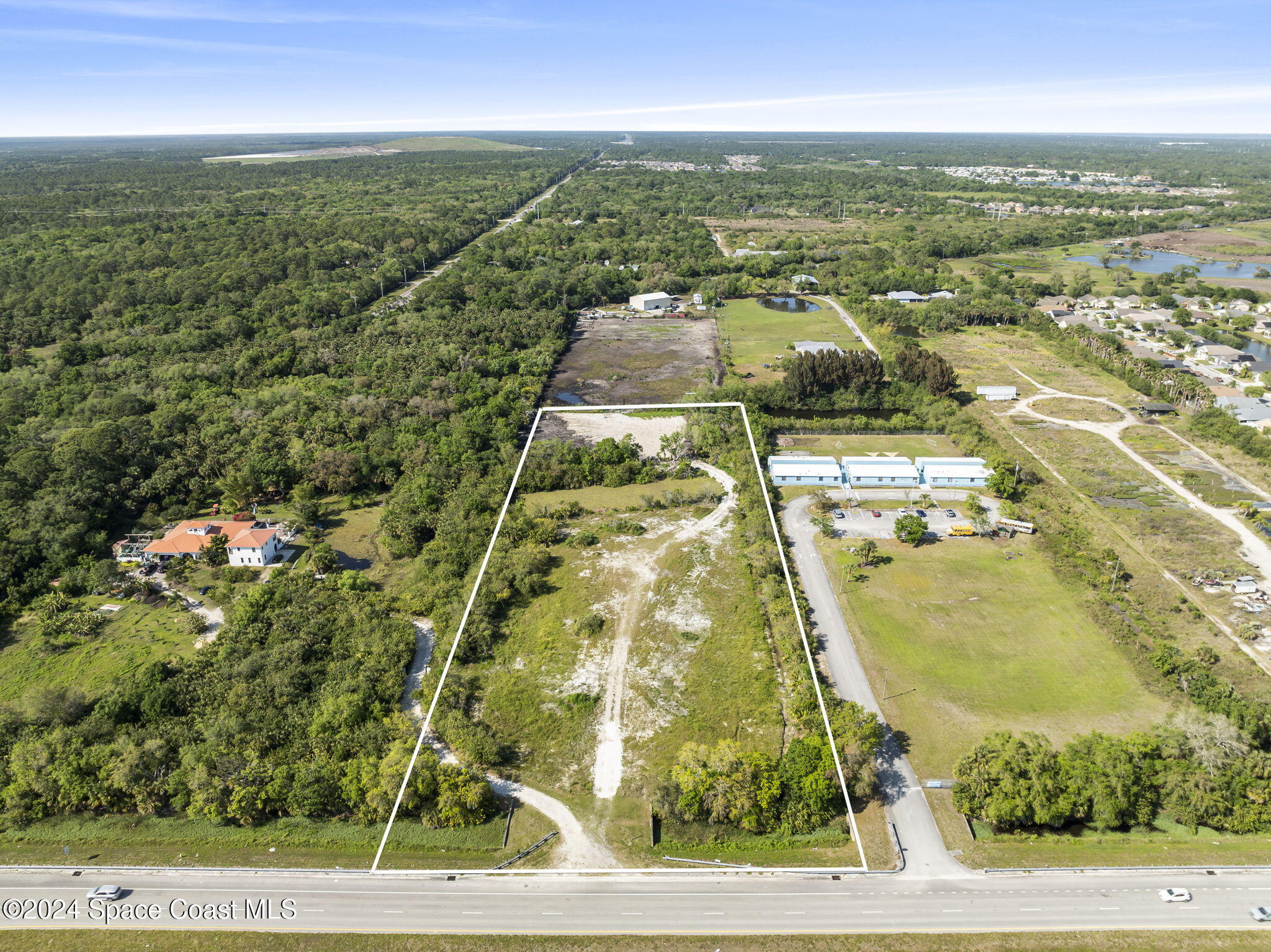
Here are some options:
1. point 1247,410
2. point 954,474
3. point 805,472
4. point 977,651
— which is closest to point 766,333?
point 805,472

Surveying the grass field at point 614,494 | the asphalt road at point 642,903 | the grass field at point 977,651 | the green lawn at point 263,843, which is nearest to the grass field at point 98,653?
the green lawn at point 263,843

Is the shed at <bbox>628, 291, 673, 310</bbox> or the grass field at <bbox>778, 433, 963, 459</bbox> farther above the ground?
Answer: the shed at <bbox>628, 291, 673, 310</bbox>

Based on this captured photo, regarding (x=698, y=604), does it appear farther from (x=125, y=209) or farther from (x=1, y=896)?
(x=125, y=209)

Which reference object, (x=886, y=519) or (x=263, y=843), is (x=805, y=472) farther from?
(x=263, y=843)

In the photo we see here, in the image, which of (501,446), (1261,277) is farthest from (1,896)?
(1261,277)

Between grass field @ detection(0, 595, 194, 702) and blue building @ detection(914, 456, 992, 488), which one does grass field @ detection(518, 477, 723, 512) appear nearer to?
blue building @ detection(914, 456, 992, 488)

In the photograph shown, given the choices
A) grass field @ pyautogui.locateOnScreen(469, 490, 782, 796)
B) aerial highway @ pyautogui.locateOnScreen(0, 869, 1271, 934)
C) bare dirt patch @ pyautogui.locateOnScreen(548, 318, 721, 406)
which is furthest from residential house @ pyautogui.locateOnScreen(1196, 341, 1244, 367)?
aerial highway @ pyautogui.locateOnScreen(0, 869, 1271, 934)
